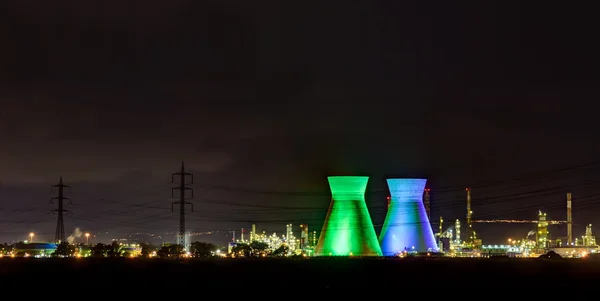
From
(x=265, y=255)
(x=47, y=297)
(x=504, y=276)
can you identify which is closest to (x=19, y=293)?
(x=47, y=297)

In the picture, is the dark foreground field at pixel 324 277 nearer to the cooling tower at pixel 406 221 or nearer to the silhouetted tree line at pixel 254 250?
the cooling tower at pixel 406 221

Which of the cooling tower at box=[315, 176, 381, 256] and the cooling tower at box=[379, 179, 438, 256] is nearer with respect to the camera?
the cooling tower at box=[315, 176, 381, 256]

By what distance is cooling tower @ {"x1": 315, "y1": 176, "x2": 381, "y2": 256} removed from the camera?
93.4 metres

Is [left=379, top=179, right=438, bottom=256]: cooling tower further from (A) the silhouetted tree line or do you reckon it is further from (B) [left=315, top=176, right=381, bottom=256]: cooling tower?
(A) the silhouetted tree line

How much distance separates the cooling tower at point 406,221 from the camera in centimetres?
10019

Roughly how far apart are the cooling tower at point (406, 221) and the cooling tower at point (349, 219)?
7052 mm

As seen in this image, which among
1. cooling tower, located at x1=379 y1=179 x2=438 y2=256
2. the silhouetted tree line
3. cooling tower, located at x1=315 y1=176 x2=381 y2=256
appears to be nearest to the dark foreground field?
cooling tower, located at x1=315 y1=176 x2=381 y2=256

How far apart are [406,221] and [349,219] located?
982cm

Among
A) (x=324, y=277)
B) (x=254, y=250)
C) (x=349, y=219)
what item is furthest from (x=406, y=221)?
(x=254, y=250)

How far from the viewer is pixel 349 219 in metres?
93.8

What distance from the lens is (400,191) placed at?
10025cm

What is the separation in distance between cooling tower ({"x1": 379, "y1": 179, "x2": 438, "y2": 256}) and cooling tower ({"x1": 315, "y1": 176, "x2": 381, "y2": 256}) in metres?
7.05

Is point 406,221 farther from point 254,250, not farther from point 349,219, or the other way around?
point 254,250

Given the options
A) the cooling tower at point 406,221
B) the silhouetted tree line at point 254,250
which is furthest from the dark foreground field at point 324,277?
the silhouetted tree line at point 254,250
